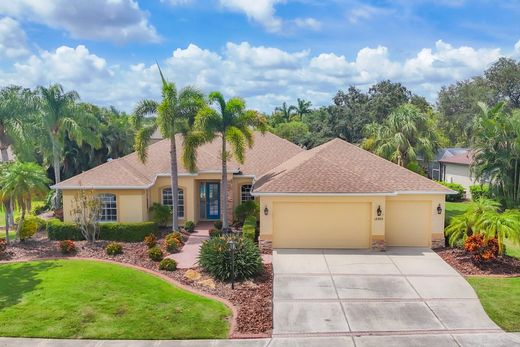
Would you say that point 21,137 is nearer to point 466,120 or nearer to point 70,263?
point 70,263

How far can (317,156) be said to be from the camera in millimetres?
22016

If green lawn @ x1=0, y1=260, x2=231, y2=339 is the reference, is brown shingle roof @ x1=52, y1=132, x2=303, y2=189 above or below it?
above

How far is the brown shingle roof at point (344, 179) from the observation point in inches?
739

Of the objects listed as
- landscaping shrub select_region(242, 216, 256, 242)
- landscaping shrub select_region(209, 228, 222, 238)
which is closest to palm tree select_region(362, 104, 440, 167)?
landscaping shrub select_region(242, 216, 256, 242)

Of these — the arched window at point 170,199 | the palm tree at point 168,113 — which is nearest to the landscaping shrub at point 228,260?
the palm tree at point 168,113

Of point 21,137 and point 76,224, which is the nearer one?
point 76,224

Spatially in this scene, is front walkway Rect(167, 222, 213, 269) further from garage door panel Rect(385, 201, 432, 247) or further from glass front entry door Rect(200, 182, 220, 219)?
garage door panel Rect(385, 201, 432, 247)

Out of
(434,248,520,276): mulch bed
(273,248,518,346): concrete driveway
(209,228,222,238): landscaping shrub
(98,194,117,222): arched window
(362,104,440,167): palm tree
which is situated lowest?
(273,248,518,346): concrete driveway

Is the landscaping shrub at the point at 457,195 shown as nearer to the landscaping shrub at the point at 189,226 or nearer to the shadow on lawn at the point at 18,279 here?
the landscaping shrub at the point at 189,226

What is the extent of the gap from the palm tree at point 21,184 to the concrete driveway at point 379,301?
11.1 metres

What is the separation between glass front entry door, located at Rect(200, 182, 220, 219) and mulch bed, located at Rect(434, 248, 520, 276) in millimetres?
13007

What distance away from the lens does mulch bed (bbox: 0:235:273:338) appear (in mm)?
12133

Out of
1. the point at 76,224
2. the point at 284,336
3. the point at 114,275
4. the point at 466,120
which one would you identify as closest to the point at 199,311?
the point at 284,336

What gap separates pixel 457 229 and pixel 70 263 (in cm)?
1567
